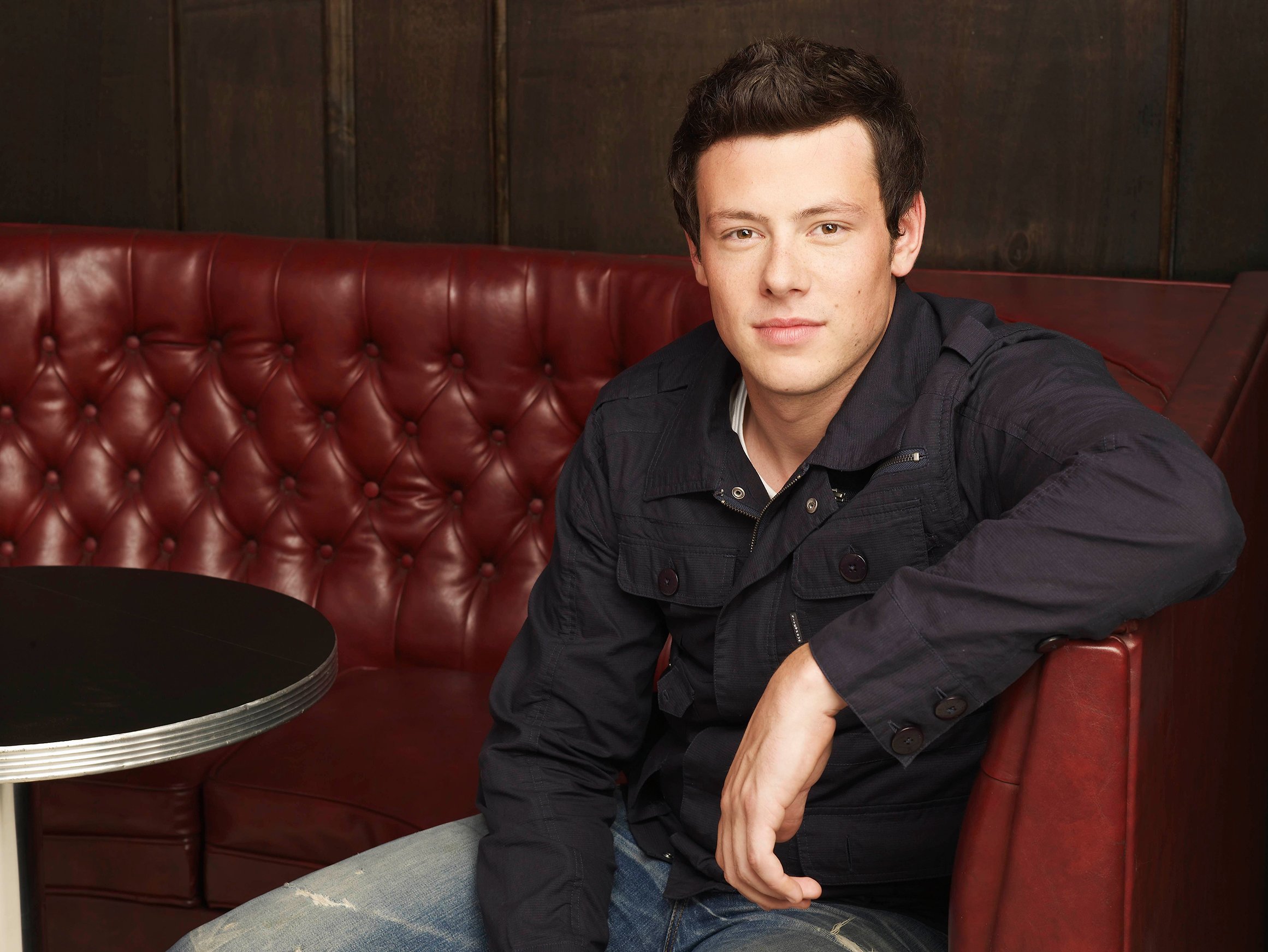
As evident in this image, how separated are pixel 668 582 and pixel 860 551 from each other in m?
0.25

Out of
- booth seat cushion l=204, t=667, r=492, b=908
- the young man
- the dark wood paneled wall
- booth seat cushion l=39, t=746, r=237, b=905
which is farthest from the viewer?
the dark wood paneled wall

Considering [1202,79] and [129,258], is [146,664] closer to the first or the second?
[129,258]

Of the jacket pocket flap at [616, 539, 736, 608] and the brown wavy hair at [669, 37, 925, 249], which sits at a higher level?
the brown wavy hair at [669, 37, 925, 249]

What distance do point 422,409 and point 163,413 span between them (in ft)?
Answer: 1.91

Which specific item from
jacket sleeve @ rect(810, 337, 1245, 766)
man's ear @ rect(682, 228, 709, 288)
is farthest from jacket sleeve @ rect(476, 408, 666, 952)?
jacket sleeve @ rect(810, 337, 1245, 766)

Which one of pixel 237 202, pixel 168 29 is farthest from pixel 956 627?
pixel 168 29

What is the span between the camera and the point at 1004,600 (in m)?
1.03

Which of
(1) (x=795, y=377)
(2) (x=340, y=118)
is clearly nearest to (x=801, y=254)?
(1) (x=795, y=377)

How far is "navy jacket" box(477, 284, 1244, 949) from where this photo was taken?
104cm

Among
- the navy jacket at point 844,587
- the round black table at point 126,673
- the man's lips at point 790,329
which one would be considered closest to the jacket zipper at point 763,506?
the navy jacket at point 844,587

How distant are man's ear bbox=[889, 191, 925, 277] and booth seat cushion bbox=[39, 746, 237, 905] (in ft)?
4.63

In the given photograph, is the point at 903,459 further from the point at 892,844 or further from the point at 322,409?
the point at 322,409

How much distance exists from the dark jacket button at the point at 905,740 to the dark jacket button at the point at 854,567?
27 centimetres

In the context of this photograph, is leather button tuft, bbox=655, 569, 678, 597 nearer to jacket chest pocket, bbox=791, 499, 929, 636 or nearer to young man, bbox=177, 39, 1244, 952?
young man, bbox=177, 39, 1244, 952
